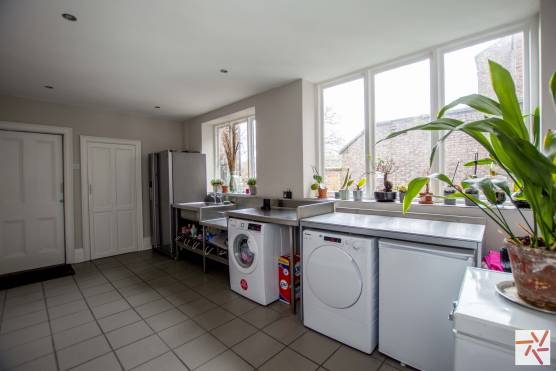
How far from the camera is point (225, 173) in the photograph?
4.93 meters

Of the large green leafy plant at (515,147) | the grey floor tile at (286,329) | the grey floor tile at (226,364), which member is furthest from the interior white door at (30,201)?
the large green leafy plant at (515,147)

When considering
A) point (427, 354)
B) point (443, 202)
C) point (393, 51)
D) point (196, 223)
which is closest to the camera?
point (427, 354)

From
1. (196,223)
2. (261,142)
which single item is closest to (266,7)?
(261,142)

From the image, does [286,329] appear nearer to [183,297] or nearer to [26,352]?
[183,297]

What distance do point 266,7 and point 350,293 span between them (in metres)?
2.14

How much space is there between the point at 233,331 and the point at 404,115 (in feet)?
8.64

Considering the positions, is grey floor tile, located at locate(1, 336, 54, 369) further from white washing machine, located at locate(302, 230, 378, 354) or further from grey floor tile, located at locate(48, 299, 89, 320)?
white washing machine, located at locate(302, 230, 378, 354)

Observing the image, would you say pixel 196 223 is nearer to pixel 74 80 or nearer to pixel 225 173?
pixel 225 173

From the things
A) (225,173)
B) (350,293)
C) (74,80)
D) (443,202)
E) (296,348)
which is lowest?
(296,348)

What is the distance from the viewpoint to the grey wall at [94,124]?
11.9ft

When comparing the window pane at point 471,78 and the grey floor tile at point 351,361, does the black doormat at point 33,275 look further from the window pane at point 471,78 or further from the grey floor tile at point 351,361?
the window pane at point 471,78

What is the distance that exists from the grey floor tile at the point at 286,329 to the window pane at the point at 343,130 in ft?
5.26

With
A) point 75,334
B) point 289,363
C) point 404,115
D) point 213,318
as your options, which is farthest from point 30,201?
point 404,115

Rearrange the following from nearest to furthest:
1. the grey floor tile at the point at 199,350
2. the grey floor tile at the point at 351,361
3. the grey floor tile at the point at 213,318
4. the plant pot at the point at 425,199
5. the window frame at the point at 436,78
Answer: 1. the grey floor tile at the point at 351,361
2. the grey floor tile at the point at 199,350
3. the window frame at the point at 436,78
4. the grey floor tile at the point at 213,318
5. the plant pot at the point at 425,199
